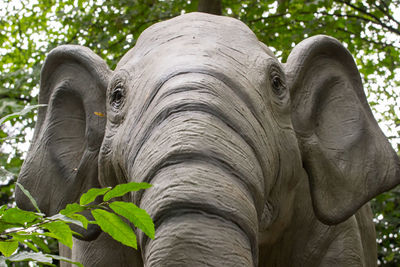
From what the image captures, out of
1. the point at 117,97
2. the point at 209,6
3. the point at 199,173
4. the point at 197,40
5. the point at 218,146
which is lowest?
the point at 199,173

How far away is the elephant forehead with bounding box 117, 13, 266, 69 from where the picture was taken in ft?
8.69

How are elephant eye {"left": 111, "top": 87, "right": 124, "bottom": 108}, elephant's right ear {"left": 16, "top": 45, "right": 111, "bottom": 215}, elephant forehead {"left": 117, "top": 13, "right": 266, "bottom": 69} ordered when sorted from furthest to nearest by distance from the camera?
elephant's right ear {"left": 16, "top": 45, "right": 111, "bottom": 215}
elephant eye {"left": 111, "top": 87, "right": 124, "bottom": 108}
elephant forehead {"left": 117, "top": 13, "right": 266, "bottom": 69}

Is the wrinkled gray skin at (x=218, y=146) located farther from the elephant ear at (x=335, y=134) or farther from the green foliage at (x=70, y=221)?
the green foliage at (x=70, y=221)

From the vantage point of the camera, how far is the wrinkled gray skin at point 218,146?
205cm

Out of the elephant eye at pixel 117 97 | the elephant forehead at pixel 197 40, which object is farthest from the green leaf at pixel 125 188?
the elephant eye at pixel 117 97

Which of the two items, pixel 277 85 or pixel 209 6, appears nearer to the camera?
pixel 277 85

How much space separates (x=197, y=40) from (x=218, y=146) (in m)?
0.65

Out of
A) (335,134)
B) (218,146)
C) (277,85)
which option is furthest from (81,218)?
(335,134)

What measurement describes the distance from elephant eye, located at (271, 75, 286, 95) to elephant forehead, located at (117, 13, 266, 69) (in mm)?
107

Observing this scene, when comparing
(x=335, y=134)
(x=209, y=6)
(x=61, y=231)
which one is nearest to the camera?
(x=61, y=231)

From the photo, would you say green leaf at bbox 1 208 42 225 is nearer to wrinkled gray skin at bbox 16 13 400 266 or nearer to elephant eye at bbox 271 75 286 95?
wrinkled gray skin at bbox 16 13 400 266

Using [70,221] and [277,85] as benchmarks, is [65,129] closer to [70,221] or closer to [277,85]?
[277,85]

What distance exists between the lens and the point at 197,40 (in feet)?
8.84

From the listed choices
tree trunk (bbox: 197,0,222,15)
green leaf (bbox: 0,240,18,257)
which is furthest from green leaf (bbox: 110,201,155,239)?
tree trunk (bbox: 197,0,222,15)
